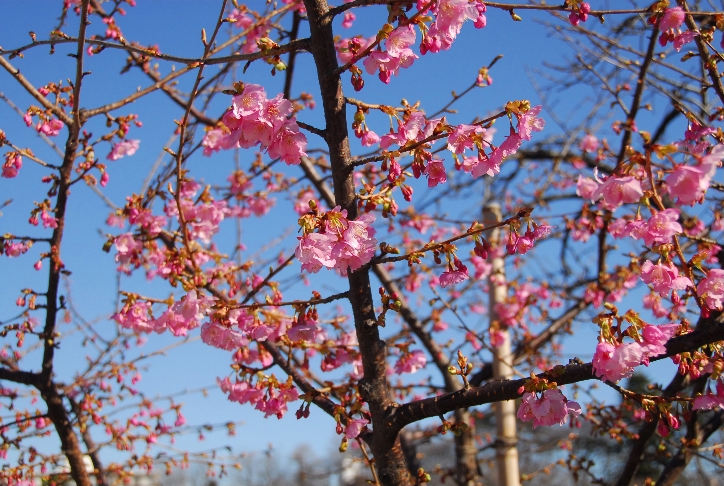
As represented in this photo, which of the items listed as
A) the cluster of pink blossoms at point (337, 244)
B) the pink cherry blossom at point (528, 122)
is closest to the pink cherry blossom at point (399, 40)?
the pink cherry blossom at point (528, 122)

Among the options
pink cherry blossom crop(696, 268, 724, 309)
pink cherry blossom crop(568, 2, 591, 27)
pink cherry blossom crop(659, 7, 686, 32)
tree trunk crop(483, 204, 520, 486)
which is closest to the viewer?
pink cherry blossom crop(696, 268, 724, 309)

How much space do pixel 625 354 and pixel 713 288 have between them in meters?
0.64

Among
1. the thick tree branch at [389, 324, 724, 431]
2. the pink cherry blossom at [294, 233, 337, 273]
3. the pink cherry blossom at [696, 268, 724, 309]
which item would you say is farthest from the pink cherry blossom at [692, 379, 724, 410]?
the pink cherry blossom at [294, 233, 337, 273]

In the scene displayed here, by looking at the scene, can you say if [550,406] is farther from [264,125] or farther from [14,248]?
[14,248]

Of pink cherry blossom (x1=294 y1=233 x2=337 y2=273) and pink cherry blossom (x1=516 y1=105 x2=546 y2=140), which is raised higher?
pink cherry blossom (x1=516 y1=105 x2=546 y2=140)

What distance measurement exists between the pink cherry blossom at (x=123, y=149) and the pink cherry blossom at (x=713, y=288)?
3.37 m

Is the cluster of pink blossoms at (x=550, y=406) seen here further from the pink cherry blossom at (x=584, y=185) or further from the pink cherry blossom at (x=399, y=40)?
the pink cherry blossom at (x=584, y=185)

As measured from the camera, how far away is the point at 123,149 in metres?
3.79

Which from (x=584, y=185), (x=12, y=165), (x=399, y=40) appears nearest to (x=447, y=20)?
(x=399, y=40)

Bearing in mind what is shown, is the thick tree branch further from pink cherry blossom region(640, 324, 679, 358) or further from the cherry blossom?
the cherry blossom

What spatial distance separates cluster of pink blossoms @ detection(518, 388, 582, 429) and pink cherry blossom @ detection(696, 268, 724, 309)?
2.08ft

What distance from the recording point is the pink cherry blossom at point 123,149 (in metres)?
3.71

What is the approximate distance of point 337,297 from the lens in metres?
1.99

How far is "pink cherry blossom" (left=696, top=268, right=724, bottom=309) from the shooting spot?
1847 millimetres
